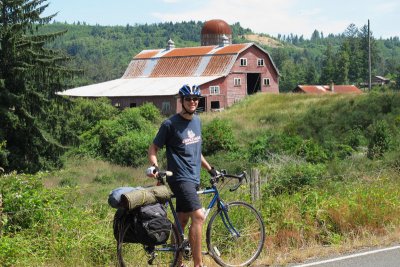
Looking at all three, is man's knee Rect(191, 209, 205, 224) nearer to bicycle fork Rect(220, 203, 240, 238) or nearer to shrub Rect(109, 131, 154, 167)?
bicycle fork Rect(220, 203, 240, 238)

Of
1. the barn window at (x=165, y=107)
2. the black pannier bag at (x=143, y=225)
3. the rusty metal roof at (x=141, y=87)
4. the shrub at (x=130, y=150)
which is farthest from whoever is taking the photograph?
the rusty metal roof at (x=141, y=87)

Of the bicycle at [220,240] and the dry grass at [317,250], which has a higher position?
the bicycle at [220,240]

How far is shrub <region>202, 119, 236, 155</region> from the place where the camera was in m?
40.6

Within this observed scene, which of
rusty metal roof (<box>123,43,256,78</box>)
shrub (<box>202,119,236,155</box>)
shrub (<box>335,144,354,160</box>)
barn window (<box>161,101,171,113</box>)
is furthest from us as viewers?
rusty metal roof (<box>123,43,256,78</box>)

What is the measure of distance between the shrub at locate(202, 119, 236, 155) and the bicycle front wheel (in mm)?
33071

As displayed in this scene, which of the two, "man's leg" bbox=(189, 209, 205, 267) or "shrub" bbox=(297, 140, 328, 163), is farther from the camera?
"shrub" bbox=(297, 140, 328, 163)

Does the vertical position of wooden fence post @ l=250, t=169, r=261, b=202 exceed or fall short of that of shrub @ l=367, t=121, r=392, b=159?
it exceeds it

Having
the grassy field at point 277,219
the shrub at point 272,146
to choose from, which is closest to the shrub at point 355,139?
the shrub at point 272,146

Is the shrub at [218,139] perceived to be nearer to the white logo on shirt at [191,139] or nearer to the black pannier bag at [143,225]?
the white logo on shirt at [191,139]

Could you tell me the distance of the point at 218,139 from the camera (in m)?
40.6

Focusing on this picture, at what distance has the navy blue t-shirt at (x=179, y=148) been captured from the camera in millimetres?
6215

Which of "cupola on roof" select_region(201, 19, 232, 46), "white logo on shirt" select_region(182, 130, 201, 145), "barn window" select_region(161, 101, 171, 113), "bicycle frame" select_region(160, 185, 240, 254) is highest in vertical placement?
"cupola on roof" select_region(201, 19, 232, 46)

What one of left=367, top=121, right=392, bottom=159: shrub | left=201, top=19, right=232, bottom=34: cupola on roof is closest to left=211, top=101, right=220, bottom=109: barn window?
left=367, top=121, right=392, bottom=159: shrub

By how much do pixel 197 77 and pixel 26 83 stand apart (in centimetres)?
2719
